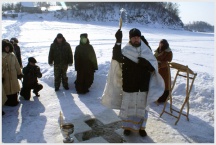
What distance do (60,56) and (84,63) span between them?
689 millimetres

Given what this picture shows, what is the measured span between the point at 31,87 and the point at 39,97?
→ 0.35 metres

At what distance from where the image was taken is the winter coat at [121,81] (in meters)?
4.08

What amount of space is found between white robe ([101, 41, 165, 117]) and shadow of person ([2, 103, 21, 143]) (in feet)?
5.85

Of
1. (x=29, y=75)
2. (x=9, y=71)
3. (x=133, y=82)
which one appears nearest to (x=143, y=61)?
(x=133, y=82)

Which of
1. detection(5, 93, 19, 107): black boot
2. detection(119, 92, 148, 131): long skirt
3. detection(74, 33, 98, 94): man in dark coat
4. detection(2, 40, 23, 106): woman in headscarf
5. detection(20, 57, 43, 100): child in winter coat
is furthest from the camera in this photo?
detection(74, 33, 98, 94): man in dark coat

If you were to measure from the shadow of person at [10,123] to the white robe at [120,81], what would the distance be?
5.85ft

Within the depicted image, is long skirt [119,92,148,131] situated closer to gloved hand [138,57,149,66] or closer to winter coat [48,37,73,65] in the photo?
gloved hand [138,57,149,66]

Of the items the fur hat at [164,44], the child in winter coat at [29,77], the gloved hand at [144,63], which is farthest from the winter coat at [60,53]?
the gloved hand at [144,63]

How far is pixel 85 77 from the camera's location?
22.3 ft

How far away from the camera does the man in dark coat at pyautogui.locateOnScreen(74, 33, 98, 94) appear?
661 centimetres

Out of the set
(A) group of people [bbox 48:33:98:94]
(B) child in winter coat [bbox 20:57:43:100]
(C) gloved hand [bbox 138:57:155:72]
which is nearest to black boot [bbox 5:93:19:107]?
(B) child in winter coat [bbox 20:57:43:100]

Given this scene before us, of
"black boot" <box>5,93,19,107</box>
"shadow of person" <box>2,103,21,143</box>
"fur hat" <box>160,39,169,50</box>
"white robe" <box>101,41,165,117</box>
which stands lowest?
"shadow of person" <box>2,103,21,143</box>

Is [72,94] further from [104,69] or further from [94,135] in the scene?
[94,135]

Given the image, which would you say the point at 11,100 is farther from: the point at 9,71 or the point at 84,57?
the point at 84,57
